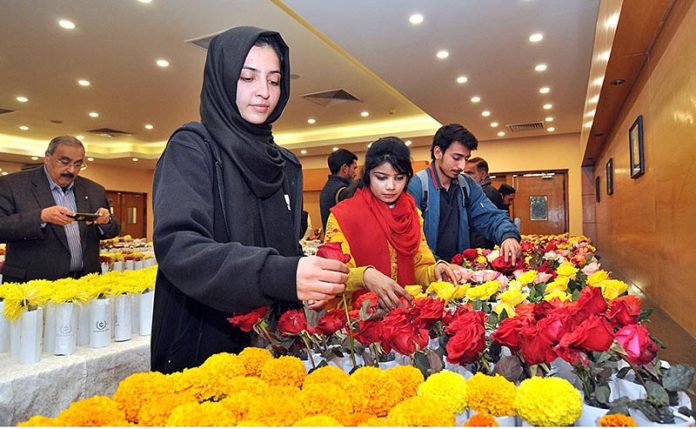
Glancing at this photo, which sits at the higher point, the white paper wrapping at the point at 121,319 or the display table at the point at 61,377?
the white paper wrapping at the point at 121,319

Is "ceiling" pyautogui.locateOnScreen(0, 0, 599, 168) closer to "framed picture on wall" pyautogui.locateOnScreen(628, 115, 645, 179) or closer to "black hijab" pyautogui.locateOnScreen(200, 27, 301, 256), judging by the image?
"framed picture on wall" pyautogui.locateOnScreen(628, 115, 645, 179)

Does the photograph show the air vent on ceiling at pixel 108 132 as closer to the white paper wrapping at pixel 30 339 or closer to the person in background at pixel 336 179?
the person in background at pixel 336 179

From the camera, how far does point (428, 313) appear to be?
808 mm

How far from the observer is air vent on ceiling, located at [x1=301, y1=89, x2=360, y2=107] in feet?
24.3

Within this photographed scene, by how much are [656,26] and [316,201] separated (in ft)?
36.7

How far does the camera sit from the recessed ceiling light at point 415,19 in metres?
4.07

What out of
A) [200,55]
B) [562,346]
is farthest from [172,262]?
[200,55]

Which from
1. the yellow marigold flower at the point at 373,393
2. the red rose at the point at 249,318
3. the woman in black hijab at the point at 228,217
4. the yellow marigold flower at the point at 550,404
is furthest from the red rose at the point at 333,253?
the yellow marigold flower at the point at 550,404

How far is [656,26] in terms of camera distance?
7.47 feet

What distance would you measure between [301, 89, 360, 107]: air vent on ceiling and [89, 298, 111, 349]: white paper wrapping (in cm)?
611

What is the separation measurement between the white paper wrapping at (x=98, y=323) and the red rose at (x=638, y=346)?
5.25ft

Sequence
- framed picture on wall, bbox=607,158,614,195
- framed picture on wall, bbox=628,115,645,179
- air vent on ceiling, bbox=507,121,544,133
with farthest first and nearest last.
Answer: air vent on ceiling, bbox=507,121,544,133 → framed picture on wall, bbox=607,158,614,195 → framed picture on wall, bbox=628,115,645,179

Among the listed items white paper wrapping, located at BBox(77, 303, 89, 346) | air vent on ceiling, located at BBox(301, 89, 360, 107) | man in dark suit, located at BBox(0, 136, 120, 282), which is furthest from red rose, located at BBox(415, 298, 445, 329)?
air vent on ceiling, located at BBox(301, 89, 360, 107)

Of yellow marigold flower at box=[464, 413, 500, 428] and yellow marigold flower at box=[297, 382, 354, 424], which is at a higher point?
yellow marigold flower at box=[297, 382, 354, 424]
